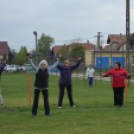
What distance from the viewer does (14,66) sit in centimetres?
4834

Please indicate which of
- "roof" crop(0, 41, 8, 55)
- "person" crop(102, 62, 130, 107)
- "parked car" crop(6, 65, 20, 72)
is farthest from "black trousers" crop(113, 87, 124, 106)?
"roof" crop(0, 41, 8, 55)

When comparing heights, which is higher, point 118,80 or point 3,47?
point 3,47

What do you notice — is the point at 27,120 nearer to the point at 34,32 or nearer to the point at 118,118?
the point at 118,118

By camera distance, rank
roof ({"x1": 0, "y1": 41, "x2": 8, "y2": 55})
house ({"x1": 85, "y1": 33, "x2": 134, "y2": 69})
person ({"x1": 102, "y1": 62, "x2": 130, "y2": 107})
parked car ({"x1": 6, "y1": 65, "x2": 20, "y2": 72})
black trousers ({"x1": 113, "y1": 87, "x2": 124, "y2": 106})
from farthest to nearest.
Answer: roof ({"x1": 0, "y1": 41, "x2": 8, "y2": 55}) < parked car ({"x1": 6, "y1": 65, "x2": 20, "y2": 72}) < house ({"x1": 85, "y1": 33, "x2": 134, "y2": 69}) < black trousers ({"x1": 113, "y1": 87, "x2": 124, "y2": 106}) < person ({"x1": 102, "y1": 62, "x2": 130, "y2": 107})

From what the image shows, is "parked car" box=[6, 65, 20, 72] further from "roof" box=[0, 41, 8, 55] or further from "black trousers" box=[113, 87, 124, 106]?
"roof" box=[0, 41, 8, 55]

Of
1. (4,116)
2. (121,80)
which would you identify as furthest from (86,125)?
(121,80)

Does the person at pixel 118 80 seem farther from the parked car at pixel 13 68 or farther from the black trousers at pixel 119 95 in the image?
the parked car at pixel 13 68

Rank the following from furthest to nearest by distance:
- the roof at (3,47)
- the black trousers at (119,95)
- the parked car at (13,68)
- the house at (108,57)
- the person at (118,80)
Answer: the roof at (3,47) < the parked car at (13,68) < the house at (108,57) < the black trousers at (119,95) < the person at (118,80)

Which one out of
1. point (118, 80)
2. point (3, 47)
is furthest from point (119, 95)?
point (3, 47)

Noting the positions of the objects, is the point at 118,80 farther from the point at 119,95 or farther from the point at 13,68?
the point at 13,68

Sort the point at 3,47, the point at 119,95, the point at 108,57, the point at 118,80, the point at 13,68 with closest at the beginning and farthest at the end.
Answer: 1. the point at 118,80
2. the point at 119,95
3. the point at 108,57
4. the point at 13,68
5. the point at 3,47

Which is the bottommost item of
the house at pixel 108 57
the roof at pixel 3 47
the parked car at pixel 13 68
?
the parked car at pixel 13 68

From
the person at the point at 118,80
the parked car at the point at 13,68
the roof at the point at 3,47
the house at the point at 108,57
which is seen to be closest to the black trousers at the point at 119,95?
the person at the point at 118,80

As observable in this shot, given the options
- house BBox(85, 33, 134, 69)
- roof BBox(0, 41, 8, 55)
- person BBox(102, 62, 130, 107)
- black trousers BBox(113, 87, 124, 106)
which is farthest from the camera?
roof BBox(0, 41, 8, 55)
